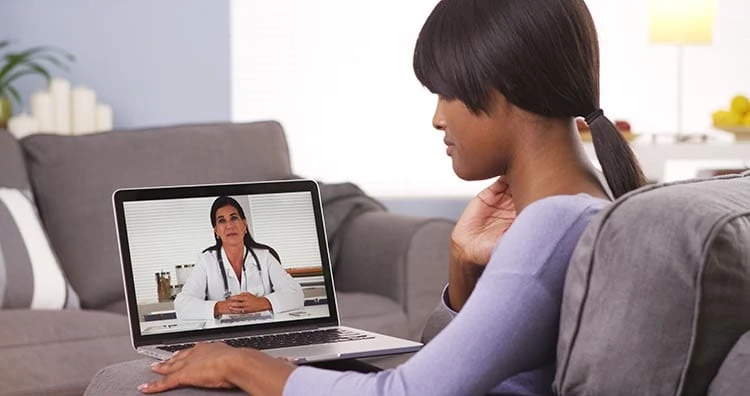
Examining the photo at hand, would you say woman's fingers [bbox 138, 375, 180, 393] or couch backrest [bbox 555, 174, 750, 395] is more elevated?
couch backrest [bbox 555, 174, 750, 395]

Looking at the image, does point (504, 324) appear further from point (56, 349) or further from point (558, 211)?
point (56, 349)

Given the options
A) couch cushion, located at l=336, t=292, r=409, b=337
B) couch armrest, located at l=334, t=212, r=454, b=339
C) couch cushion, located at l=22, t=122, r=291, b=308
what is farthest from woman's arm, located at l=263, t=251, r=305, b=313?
couch cushion, located at l=22, t=122, r=291, b=308

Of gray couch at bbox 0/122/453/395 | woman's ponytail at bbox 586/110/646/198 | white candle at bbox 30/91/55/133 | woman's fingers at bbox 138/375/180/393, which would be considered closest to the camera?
woman's fingers at bbox 138/375/180/393

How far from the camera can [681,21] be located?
4410mm

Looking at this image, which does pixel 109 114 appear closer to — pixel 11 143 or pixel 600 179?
pixel 11 143

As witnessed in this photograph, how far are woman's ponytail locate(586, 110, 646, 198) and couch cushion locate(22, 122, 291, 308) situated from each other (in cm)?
192

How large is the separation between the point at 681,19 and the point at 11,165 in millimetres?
2556

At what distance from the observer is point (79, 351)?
2582 millimetres

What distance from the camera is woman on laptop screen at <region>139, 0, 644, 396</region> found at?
3.62ft

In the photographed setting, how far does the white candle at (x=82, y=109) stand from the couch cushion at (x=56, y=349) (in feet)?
5.57

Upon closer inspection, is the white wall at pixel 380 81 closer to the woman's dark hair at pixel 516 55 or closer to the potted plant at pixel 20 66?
the potted plant at pixel 20 66

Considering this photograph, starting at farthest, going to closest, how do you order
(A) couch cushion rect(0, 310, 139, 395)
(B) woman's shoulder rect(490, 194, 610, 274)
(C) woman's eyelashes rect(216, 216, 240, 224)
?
(A) couch cushion rect(0, 310, 139, 395) → (C) woman's eyelashes rect(216, 216, 240, 224) → (B) woman's shoulder rect(490, 194, 610, 274)

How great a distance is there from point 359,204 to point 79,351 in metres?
1.00

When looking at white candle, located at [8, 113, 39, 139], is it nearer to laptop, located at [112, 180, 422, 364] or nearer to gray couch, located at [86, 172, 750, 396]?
laptop, located at [112, 180, 422, 364]
